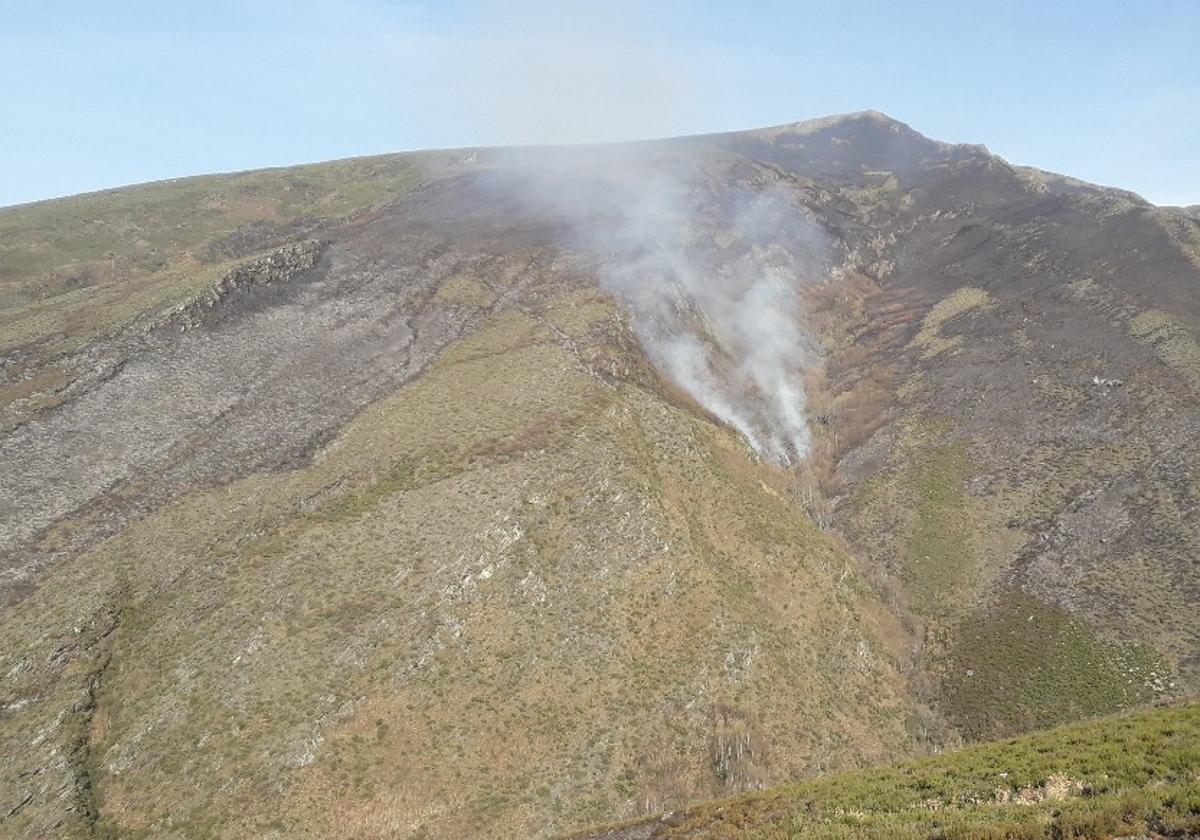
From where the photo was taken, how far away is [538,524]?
46.1 meters

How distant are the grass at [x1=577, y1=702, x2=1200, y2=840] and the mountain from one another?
11683 millimetres

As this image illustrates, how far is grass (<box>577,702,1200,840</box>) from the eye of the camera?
15.2 metres

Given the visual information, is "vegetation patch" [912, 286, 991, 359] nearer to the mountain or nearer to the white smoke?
the mountain

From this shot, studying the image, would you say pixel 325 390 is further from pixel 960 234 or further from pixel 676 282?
pixel 960 234

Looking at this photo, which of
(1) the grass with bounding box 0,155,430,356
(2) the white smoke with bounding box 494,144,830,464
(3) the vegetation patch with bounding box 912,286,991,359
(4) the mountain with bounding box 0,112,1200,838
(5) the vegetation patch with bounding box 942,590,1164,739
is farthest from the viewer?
(3) the vegetation patch with bounding box 912,286,991,359

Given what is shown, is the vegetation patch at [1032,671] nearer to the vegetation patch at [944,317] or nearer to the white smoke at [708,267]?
the white smoke at [708,267]

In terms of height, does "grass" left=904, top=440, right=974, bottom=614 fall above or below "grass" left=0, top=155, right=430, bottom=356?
below

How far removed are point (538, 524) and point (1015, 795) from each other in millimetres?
31059

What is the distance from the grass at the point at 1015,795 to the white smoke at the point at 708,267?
45306 millimetres

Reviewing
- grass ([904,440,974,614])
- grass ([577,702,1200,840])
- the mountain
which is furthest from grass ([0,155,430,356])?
grass ([904,440,974,614])

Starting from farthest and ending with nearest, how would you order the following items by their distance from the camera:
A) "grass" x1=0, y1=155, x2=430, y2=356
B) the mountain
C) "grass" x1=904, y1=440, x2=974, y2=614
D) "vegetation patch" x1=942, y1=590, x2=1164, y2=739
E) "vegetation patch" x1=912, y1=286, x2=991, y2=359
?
"vegetation patch" x1=912, y1=286, x2=991, y2=359 < "grass" x1=0, y1=155, x2=430, y2=356 < "grass" x1=904, y1=440, x2=974, y2=614 < "vegetation patch" x1=942, y1=590, x2=1164, y2=739 < the mountain

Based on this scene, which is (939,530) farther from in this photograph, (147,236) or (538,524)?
(147,236)

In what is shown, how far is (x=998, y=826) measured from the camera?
1606 centimetres

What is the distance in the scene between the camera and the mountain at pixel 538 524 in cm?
3412
